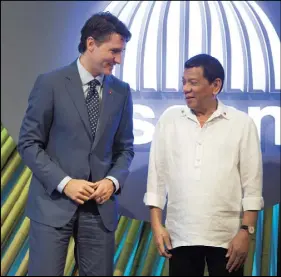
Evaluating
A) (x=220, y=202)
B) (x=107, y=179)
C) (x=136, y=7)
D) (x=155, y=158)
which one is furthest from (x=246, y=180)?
(x=136, y=7)

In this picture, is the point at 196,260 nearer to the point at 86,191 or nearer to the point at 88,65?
the point at 86,191

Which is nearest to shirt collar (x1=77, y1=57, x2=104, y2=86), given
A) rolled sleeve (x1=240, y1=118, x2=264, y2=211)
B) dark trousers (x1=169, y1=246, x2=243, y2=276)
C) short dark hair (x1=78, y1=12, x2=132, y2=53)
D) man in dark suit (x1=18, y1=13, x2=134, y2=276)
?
man in dark suit (x1=18, y1=13, x2=134, y2=276)

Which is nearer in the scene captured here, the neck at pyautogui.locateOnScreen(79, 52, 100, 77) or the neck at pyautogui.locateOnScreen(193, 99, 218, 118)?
the neck at pyautogui.locateOnScreen(79, 52, 100, 77)

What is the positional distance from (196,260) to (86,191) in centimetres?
59

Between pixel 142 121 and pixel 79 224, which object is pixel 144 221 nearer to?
pixel 142 121

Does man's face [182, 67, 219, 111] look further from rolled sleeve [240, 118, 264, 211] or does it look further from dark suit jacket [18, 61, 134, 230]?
dark suit jacket [18, 61, 134, 230]

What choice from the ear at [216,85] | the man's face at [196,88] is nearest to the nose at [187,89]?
the man's face at [196,88]

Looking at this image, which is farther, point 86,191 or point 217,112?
point 217,112

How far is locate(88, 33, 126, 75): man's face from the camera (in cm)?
216

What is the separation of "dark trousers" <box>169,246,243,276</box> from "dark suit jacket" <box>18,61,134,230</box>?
323mm

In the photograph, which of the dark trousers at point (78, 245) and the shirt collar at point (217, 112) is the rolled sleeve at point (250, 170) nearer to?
the shirt collar at point (217, 112)

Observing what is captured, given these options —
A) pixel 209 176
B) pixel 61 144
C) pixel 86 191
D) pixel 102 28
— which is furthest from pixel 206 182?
pixel 102 28

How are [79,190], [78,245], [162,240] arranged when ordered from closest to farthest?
[79,190] → [78,245] → [162,240]

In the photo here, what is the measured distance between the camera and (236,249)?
2.19 m
